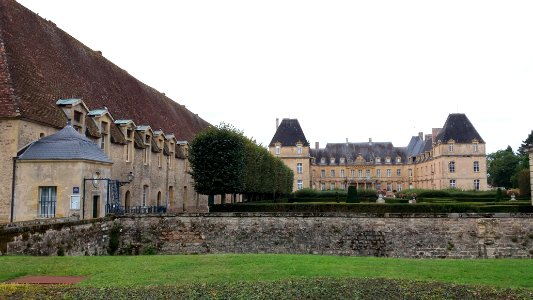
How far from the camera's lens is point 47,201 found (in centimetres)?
1714

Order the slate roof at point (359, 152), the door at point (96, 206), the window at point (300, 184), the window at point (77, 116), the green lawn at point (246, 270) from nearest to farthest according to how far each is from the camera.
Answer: the green lawn at point (246, 270) → the door at point (96, 206) → the window at point (77, 116) → the window at point (300, 184) → the slate roof at point (359, 152)

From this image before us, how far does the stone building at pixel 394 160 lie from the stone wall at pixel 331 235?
38.3 m

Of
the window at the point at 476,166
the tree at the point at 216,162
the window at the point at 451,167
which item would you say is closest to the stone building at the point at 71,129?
the tree at the point at 216,162

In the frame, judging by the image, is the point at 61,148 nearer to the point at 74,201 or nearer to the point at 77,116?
the point at 74,201

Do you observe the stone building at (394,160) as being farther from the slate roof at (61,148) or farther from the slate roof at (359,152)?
the slate roof at (61,148)

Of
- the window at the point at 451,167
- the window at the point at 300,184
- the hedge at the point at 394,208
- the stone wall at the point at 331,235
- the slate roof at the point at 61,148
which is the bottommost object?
the stone wall at the point at 331,235

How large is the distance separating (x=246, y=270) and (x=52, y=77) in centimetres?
1594

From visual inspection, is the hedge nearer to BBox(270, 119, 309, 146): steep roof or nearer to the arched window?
the arched window

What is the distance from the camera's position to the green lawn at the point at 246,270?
28.7 feet

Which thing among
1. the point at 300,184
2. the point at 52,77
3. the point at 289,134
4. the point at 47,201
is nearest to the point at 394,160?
the point at 300,184

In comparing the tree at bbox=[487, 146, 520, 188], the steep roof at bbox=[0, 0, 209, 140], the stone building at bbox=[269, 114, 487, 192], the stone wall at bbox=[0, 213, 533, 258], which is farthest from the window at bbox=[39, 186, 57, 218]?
the tree at bbox=[487, 146, 520, 188]

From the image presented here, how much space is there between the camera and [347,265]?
35.9 ft

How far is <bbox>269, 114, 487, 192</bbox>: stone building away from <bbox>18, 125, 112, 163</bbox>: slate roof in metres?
42.4

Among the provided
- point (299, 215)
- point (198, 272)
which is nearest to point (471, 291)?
point (198, 272)
